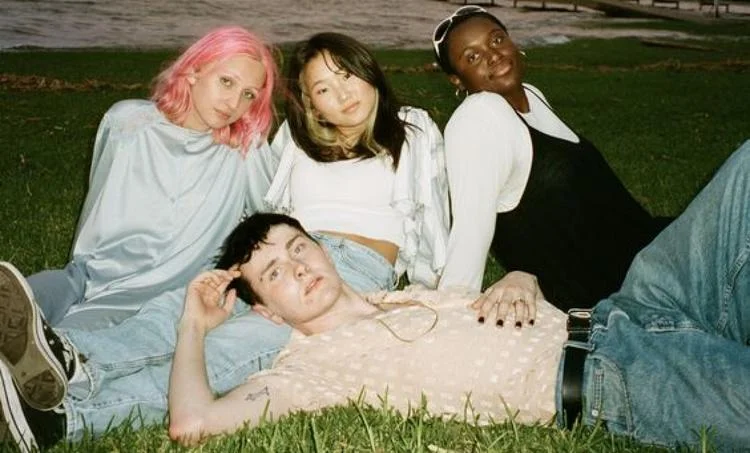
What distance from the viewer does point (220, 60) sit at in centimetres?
534

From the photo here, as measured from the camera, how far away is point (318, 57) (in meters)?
5.53

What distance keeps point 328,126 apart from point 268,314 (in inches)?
74.4

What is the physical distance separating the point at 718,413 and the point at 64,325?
3.43 metres

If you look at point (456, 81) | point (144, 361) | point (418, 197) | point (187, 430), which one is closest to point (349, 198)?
point (418, 197)

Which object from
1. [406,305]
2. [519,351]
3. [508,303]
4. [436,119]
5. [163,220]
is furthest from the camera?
[436,119]

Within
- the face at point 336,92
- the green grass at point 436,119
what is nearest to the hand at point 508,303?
the green grass at point 436,119

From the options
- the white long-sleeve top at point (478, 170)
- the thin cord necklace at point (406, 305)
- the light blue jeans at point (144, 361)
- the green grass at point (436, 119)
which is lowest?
the green grass at point (436, 119)

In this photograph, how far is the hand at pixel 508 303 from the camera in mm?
3840

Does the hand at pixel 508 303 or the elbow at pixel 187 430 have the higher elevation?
the hand at pixel 508 303

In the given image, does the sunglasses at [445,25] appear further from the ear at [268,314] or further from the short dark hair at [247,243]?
the ear at [268,314]

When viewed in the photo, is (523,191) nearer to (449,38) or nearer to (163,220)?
(449,38)

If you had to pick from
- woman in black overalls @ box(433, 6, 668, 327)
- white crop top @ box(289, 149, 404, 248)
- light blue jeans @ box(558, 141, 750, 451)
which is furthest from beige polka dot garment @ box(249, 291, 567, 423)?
white crop top @ box(289, 149, 404, 248)

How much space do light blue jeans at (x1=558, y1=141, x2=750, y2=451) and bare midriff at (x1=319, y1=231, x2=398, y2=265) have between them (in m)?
2.08

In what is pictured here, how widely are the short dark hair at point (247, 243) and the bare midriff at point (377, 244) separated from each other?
95 cm
